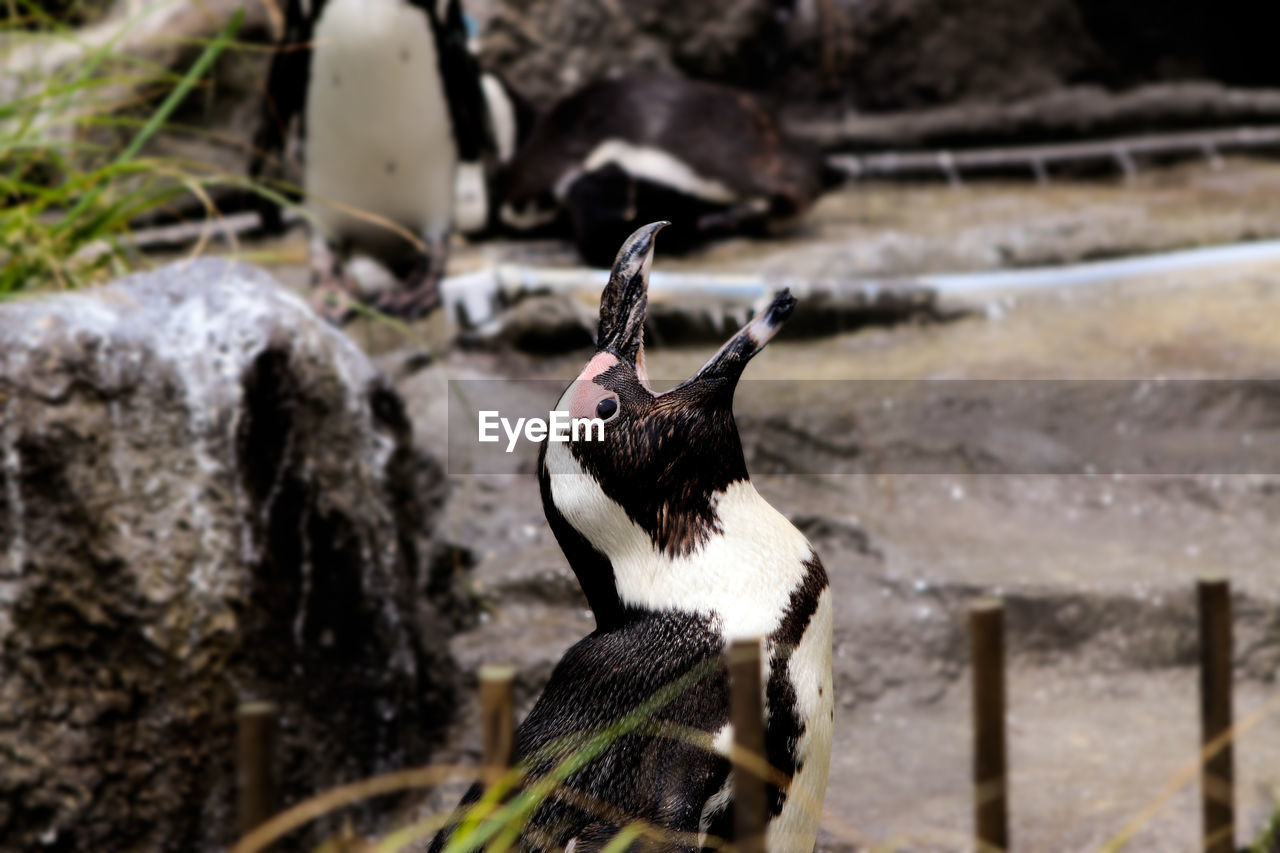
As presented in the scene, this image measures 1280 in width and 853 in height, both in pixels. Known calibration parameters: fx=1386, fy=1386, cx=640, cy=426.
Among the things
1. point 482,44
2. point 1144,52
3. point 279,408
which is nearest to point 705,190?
point 482,44

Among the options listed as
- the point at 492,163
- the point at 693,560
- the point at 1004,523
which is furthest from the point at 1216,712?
the point at 492,163

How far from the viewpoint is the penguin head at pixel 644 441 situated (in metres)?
1.34

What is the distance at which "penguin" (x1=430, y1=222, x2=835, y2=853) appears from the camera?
129cm

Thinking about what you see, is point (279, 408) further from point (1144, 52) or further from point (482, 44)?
point (1144, 52)

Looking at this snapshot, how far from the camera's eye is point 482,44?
19.5 ft

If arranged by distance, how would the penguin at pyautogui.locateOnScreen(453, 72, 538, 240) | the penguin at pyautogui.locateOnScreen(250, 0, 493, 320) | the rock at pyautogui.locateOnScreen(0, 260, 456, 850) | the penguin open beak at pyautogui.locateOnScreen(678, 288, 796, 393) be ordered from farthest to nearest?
the penguin at pyautogui.locateOnScreen(453, 72, 538, 240)
the penguin at pyautogui.locateOnScreen(250, 0, 493, 320)
the rock at pyautogui.locateOnScreen(0, 260, 456, 850)
the penguin open beak at pyautogui.locateOnScreen(678, 288, 796, 393)

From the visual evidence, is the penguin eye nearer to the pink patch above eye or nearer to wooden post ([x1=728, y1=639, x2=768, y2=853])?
the pink patch above eye

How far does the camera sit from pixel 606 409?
1.36m

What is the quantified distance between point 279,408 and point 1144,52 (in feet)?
17.1

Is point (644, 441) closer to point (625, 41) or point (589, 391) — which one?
point (589, 391)

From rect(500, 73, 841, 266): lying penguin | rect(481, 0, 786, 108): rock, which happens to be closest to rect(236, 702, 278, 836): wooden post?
rect(500, 73, 841, 266): lying penguin

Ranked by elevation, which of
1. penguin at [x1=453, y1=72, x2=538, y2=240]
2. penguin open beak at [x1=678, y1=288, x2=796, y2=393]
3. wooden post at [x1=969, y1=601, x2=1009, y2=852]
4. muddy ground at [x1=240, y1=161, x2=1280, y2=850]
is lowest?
muddy ground at [x1=240, y1=161, x2=1280, y2=850]

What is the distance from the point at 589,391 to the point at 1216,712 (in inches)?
26.2

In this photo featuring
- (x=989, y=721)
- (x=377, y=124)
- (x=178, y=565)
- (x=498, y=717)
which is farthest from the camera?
(x=377, y=124)
